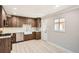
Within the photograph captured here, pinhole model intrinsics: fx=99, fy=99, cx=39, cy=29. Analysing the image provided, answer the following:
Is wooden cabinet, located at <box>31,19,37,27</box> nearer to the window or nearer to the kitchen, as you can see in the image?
the kitchen

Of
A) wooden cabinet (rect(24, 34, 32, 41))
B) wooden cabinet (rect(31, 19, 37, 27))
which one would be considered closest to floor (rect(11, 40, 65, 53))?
wooden cabinet (rect(24, 34, 32, 41))

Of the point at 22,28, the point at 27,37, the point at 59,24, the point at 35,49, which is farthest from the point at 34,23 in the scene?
the point at 35,49

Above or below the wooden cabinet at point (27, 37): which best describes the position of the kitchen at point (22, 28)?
above

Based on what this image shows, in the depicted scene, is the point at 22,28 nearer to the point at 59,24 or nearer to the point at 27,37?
the point at 27,37

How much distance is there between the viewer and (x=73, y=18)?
5164mm

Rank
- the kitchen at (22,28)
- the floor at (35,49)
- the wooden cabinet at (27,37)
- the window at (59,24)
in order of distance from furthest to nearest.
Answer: the wooden cabinet at (27,37) < the kitchen at (22,28) < the window at (59,24) < the floor at (35,49)

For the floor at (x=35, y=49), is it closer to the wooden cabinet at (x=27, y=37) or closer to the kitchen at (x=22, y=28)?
the kitchen at (x=22, y=28)

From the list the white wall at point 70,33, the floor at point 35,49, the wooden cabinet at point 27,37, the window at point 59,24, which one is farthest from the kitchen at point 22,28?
the white wall at point 70,33

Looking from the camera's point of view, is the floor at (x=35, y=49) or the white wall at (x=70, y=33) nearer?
the white wall at (x=70, y=33)

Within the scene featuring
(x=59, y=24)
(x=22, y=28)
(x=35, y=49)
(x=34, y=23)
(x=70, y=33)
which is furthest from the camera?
(x=34, y=23)

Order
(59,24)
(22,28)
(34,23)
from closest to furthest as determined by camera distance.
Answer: (59,24), (22,28), (34,23)

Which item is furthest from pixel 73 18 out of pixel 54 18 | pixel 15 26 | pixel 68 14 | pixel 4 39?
pixel 15 26
